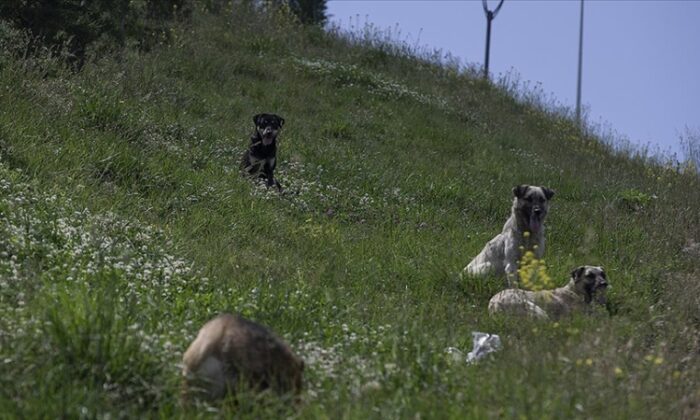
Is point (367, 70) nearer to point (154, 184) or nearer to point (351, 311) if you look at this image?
point (154, 184)

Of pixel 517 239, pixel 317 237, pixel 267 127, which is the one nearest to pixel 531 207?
pixel 517 239

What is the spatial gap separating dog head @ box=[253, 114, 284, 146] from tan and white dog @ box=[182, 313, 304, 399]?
29.5ft

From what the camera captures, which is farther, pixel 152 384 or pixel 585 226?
pixel 585 226

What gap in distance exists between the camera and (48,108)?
12258mm

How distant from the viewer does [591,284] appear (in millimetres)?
9258

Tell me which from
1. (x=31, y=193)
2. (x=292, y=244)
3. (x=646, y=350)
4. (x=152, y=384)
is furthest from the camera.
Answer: (x=292, y=244)

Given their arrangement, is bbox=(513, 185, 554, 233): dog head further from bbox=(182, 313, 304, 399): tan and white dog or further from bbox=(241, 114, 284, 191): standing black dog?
bbox=(182, 313, 304, 399): tan and white dog

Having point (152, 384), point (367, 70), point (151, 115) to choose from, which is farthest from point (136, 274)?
point (367, 70)

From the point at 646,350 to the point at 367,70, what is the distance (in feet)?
52.1

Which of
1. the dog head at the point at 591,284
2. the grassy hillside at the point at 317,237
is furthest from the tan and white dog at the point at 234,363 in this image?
the dog head at the point at 591,284

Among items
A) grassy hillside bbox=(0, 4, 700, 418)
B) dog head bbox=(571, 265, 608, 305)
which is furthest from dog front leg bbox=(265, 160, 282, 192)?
dog head bbox=(571, 265, 608, 305)

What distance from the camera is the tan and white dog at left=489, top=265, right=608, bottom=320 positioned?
27.0 feet

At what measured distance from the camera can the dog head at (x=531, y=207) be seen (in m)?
10.5

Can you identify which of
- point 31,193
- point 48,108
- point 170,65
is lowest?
point 31,193
